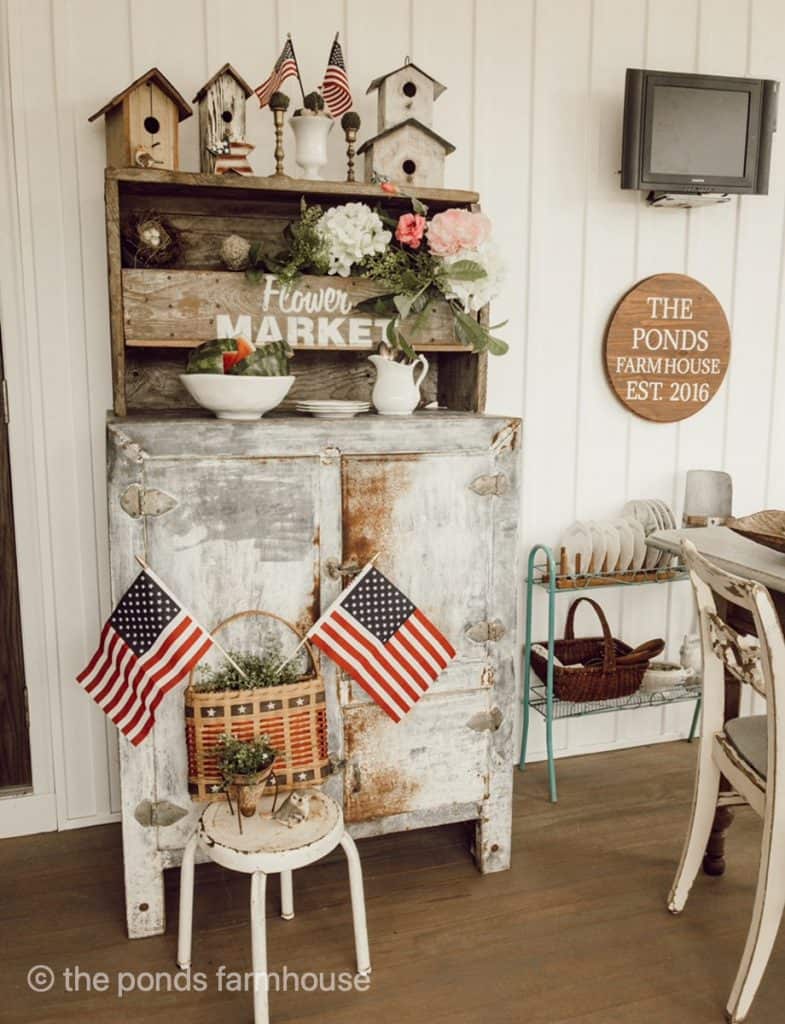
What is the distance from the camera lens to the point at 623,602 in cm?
334

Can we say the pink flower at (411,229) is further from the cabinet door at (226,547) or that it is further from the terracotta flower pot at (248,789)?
the terracotta flower pot at (248,789)

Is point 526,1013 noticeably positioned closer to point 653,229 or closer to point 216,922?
point 216,922

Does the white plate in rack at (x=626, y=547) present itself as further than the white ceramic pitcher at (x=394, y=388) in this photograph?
Yes

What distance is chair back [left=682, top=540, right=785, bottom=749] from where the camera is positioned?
1820 millimetres

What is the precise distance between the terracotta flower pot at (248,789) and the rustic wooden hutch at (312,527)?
28 cm

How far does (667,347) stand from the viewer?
10.6 feet

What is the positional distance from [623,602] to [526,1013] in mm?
1617

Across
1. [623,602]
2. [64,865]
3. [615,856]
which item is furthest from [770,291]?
[64,865]

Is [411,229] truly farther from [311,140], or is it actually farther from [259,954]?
[259,954]

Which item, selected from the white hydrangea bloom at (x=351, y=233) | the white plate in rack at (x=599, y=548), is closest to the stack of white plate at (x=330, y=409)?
the white hydrangea bloom at (x=351, y=233)

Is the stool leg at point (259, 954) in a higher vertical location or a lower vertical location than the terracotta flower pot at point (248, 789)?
lower

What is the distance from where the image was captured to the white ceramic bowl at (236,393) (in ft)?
7.33

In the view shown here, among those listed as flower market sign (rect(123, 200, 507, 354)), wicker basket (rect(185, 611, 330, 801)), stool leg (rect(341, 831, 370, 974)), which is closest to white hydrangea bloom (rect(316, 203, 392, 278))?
flower market sign (rect(123, 200, 507, 354))

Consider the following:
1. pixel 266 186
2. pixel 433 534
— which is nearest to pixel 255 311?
pixel 266 186
